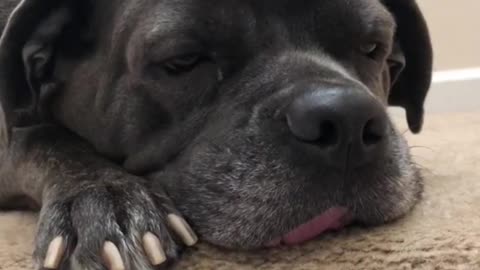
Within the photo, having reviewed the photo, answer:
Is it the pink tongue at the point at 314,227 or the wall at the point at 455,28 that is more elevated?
A: the pink tongue at the point at 314,227

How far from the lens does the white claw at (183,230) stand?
4.96ft

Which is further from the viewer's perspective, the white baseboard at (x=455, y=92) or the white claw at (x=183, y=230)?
the white baseboard at (x=455, y=92)

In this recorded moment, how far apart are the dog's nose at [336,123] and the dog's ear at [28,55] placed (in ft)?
2.56

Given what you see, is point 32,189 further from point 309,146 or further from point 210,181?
point 309,146

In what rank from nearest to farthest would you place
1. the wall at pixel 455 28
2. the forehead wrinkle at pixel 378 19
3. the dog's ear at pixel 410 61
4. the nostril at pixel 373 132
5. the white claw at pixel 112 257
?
the white claw at pixel 112 257 → the nostril at pixel 373 132 → the forehead wrinkle at pixel 378 19 → the dog's ear at pixel 410 61 → the wall at pixel 455 28

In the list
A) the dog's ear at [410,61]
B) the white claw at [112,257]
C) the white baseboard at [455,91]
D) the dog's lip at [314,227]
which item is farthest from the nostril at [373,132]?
the white baseboard at [455,91]

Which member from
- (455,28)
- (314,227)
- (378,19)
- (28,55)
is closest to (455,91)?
(455,28)

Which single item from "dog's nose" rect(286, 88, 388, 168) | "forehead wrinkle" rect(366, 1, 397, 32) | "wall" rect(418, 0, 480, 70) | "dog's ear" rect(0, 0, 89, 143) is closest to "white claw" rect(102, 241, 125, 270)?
"dog's nose" rect(286, 88, 388, 168)

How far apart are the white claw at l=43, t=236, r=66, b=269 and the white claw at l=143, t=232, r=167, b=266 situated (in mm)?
152

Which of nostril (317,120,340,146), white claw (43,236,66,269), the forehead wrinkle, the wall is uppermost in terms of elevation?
nostril (317,120,340,146)

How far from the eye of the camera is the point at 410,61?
2.38 meters

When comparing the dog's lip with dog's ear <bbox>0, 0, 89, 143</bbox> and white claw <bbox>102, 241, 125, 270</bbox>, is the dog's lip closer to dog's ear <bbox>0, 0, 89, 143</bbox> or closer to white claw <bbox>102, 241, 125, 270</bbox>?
white claw <bbox>102, 241, 125, 270</bbox>

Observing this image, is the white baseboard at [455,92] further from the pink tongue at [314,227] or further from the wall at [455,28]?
the pink tongue at [314,227]

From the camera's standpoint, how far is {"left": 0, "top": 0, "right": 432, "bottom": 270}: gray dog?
1.46 metres
